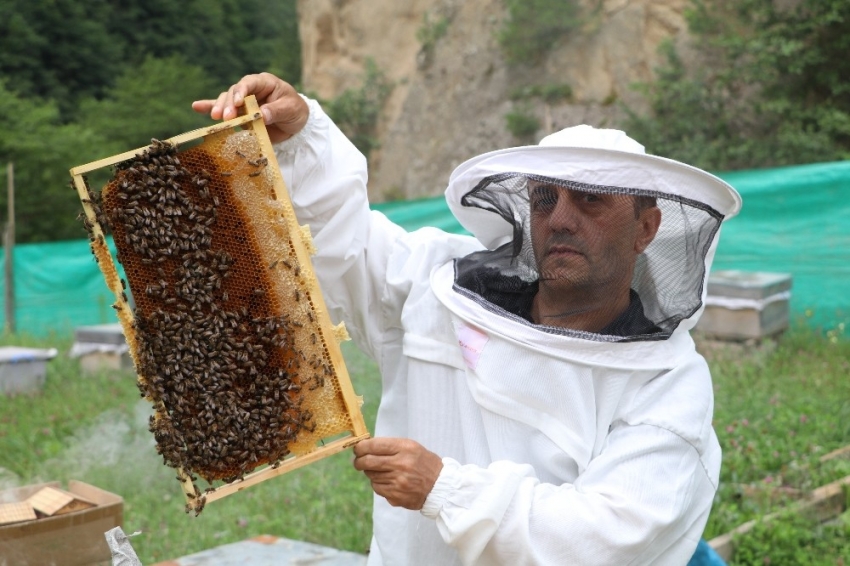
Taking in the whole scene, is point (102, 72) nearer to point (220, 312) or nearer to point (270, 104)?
point (270, 104)

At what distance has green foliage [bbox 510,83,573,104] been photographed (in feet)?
54.6

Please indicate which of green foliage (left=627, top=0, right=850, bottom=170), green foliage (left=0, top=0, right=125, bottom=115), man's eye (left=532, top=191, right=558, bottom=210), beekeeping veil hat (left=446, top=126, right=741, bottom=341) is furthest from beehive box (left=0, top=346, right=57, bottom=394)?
green foliage (left=0, top=0, right=125, bottom=115)

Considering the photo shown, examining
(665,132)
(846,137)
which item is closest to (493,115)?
(665,132)

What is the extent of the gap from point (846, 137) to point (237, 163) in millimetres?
13103

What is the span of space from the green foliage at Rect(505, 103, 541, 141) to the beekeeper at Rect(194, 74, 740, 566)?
14425 mm

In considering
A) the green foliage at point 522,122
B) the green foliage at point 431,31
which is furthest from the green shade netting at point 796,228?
the green foliage at point 431,31

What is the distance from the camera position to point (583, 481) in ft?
6.82

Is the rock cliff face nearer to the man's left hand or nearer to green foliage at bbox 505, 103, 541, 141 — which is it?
green foliage at bbox 505, 103, 541, 141

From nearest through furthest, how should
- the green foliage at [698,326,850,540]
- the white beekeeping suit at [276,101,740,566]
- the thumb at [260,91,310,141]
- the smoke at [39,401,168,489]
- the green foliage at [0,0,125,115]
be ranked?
the white beekeeping suit at [276,101,740,566], the thumb at [260,91,310,141], the green foliage at [698,326,850,540], the smoke at [39,401,168,489], the green foliage at [0,0,125,115]

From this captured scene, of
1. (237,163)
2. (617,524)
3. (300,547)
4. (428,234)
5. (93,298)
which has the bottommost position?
(93,298)

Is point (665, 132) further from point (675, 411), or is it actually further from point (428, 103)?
point (675, 411)

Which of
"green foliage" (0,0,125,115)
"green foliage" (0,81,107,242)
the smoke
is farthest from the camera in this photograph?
"green foliage" (0,0,125,115)

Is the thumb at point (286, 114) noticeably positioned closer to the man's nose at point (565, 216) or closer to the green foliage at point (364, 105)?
the man's nose at point (565, 216)

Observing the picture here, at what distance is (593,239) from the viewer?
2.18 meters
